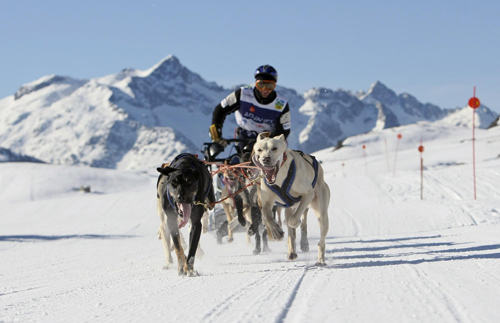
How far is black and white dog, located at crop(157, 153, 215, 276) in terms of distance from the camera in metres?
5.96

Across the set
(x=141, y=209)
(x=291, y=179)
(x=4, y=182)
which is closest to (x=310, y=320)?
(x=291, y=179)

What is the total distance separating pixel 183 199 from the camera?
5945 millimetres

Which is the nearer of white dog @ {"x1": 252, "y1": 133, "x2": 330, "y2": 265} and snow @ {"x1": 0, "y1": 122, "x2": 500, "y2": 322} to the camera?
snow @ {"x1": 0, "y1": 122, "x2": 500, "y2": 322}

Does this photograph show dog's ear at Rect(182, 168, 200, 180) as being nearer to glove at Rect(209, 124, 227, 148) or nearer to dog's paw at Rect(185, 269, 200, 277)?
dog's paw at Rect(185, 269, 200, 277)

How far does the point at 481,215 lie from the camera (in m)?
13.4

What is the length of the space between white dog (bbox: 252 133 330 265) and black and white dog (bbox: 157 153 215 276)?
2.23ft

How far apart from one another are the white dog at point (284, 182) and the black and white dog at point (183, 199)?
68 centimetres

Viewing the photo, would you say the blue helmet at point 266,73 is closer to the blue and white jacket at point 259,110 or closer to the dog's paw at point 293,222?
the blue and white jacket at point 259,110

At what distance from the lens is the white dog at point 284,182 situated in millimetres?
6203

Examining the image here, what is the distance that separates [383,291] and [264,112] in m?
4.53

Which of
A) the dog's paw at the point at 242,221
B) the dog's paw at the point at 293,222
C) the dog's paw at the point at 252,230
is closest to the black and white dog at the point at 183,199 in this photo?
the dog's paw at the point at 293,222

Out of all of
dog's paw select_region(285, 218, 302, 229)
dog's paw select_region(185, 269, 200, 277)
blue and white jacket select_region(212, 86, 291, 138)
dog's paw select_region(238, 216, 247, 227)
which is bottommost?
dog's paw select_region(185, 269, 200, 277)

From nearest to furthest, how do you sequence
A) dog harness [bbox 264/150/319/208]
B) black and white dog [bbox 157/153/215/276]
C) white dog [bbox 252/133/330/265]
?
black and white dog [bbox 157/153/215/276] < white dog [bbox 252/133/330/265] < dog harness [bbox 264/150/319/208]

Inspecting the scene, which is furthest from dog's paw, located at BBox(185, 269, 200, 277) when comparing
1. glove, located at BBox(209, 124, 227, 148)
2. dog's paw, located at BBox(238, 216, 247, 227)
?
glove, located at BBox(209, 124, 227, 148)
